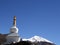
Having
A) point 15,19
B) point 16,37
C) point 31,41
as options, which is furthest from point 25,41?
point 15,19

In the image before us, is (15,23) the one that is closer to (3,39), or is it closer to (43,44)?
(3,39)

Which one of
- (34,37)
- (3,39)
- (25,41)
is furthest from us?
(3,39)

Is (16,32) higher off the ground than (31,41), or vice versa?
(16,32)

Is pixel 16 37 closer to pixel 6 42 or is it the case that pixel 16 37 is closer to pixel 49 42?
pixel 6 42

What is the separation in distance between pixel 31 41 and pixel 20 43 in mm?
3056

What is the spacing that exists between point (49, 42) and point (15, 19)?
13.7 metres

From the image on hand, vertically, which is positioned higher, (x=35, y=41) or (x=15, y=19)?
(x=15, y=19)

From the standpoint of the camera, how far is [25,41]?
250ft

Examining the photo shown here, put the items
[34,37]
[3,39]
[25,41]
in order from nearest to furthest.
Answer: [25,41] < [34,37] < [3,39]

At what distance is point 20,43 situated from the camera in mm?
77688

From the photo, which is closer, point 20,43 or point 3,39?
point 20,43

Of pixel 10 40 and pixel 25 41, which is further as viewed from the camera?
pixel 10 40

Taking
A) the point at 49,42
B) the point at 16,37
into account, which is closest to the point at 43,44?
the point at 49,42

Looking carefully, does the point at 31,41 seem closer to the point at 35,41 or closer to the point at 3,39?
the point at 35,41
